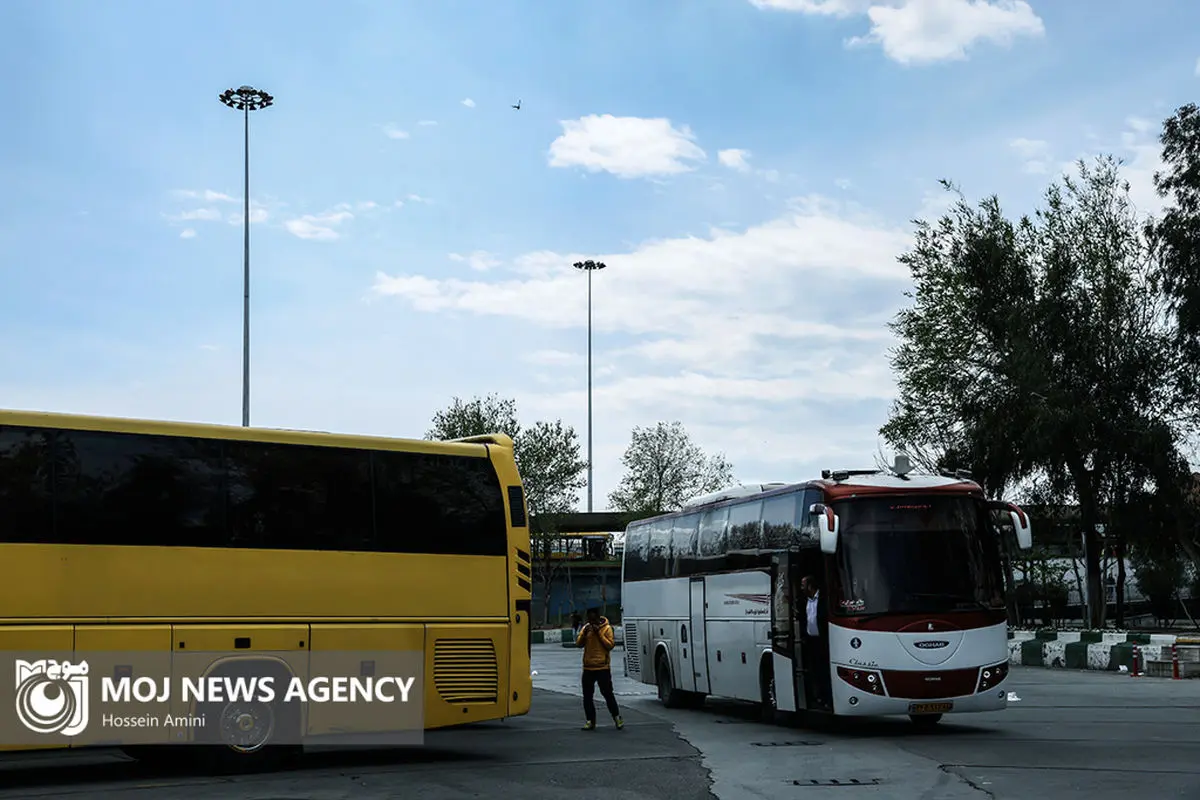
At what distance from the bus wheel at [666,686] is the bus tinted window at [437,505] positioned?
33.7 feet

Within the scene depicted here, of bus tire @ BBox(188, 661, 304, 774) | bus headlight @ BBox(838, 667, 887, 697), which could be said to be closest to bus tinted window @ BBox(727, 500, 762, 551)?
bus headlight @ BBox(838, 667, 887, 697)

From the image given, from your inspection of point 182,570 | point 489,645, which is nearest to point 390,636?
point 489,645

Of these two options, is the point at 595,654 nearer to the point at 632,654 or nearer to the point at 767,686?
the point at 767,686

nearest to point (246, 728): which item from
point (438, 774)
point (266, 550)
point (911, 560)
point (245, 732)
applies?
point (245, 732)

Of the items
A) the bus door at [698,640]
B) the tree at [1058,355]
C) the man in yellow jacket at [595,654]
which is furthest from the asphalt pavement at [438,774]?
the tree at [1058,355]

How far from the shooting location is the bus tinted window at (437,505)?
16734mm

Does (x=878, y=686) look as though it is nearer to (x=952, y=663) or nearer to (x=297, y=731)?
(x=952, y=663)

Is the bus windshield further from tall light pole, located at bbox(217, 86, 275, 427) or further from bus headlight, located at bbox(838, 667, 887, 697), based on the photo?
tall light pole, located at bbox(217, 86, 275, 427)

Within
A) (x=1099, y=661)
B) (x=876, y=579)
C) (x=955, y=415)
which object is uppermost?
(x=955, y=415)

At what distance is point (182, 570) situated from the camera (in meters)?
15.2

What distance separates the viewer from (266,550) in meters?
15.8

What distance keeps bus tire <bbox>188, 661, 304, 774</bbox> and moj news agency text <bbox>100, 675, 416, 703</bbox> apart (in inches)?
3.0

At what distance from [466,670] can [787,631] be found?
18.0ft

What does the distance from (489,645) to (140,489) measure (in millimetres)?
4368
